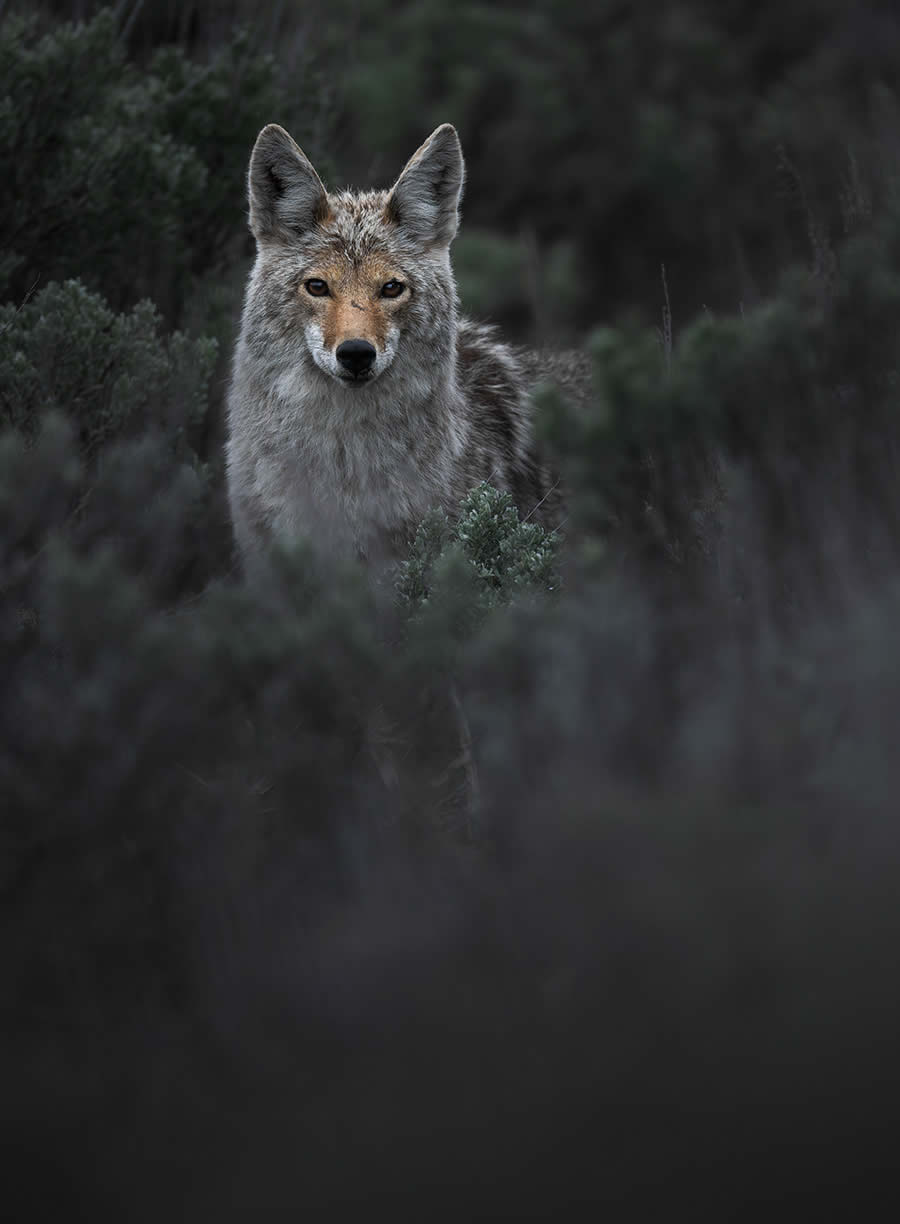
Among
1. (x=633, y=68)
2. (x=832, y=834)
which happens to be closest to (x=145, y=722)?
(x=832, y=834)

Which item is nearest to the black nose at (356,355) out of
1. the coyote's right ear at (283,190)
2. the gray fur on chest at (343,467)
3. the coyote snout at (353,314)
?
the coyote snout at (353,314)

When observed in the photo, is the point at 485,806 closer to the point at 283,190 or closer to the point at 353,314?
the point at 353,314

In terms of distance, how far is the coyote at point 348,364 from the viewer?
517cm

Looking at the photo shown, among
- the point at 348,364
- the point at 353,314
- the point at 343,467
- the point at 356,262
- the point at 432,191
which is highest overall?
the point at 432,191

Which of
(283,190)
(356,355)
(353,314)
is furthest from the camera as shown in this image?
(283,190)

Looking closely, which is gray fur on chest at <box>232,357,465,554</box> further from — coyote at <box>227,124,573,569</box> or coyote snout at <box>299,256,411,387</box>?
coyote snout at <box>299,256,411,387</box>

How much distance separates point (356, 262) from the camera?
5281mm

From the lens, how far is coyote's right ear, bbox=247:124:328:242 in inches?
213

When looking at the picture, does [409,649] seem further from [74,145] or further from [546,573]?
[74,145]

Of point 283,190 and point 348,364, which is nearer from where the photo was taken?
point 348,364

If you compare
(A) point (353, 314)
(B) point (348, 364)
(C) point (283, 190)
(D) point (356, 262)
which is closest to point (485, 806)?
(B) point (348, 364)

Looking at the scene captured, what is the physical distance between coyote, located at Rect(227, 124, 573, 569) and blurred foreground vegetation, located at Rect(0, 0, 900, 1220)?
31cm

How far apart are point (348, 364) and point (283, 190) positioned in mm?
1102

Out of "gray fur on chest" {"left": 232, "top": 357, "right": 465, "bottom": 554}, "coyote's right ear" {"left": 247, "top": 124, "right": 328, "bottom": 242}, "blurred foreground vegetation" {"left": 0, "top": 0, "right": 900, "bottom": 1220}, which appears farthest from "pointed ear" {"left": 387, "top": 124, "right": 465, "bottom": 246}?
"blurred foreground vegetation" {"left": 0, "top": 0, "right": 900, "bottom": 1220}
